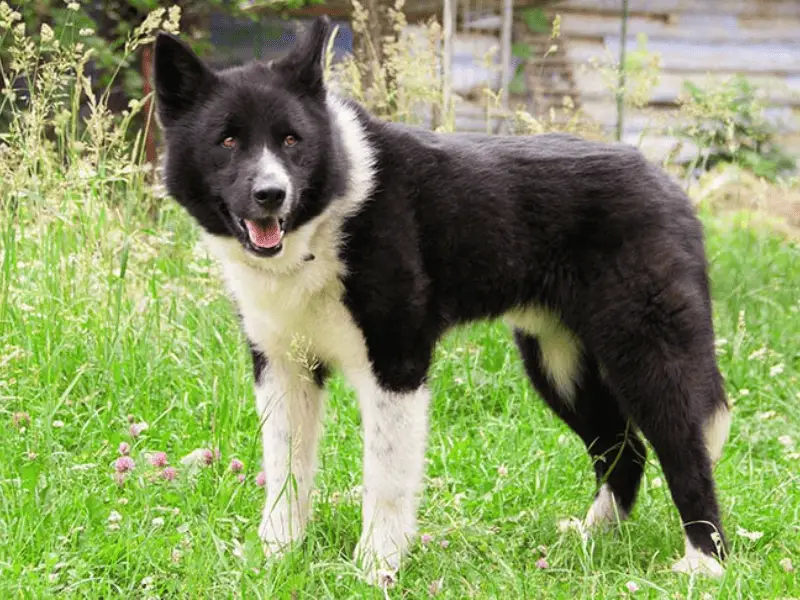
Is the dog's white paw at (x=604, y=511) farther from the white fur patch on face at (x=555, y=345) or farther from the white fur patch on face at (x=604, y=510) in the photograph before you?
the white fur patch on face at (x=555, y=345)

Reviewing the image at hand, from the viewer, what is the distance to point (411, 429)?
124 inches

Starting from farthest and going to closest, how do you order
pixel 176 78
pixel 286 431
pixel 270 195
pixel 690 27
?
pixel 690 27 → pixel 286 431 → pixel 176 78 → pixel 270 195

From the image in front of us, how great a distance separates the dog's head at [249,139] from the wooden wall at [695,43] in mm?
7170

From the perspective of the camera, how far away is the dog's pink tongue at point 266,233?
2965 millimetres

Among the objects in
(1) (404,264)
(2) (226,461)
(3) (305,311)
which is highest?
(1) (404,264)

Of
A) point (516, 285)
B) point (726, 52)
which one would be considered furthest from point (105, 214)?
point (726, 52)

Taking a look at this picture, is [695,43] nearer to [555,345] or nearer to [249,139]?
[555,345]

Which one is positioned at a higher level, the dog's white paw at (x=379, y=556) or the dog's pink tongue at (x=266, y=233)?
the dog's pink tongue at (x=266, y=233)

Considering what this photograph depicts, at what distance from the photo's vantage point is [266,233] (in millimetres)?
2965

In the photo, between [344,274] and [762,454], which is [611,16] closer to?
[762,454]

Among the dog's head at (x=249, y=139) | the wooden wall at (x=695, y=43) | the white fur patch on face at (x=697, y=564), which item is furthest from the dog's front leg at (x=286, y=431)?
the wooden wall at (x=695, y=43)

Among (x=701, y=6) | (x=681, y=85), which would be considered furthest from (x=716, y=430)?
(x=701, y=6)

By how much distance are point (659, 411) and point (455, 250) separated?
793mm

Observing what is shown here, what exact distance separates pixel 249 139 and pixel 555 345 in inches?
51.0
